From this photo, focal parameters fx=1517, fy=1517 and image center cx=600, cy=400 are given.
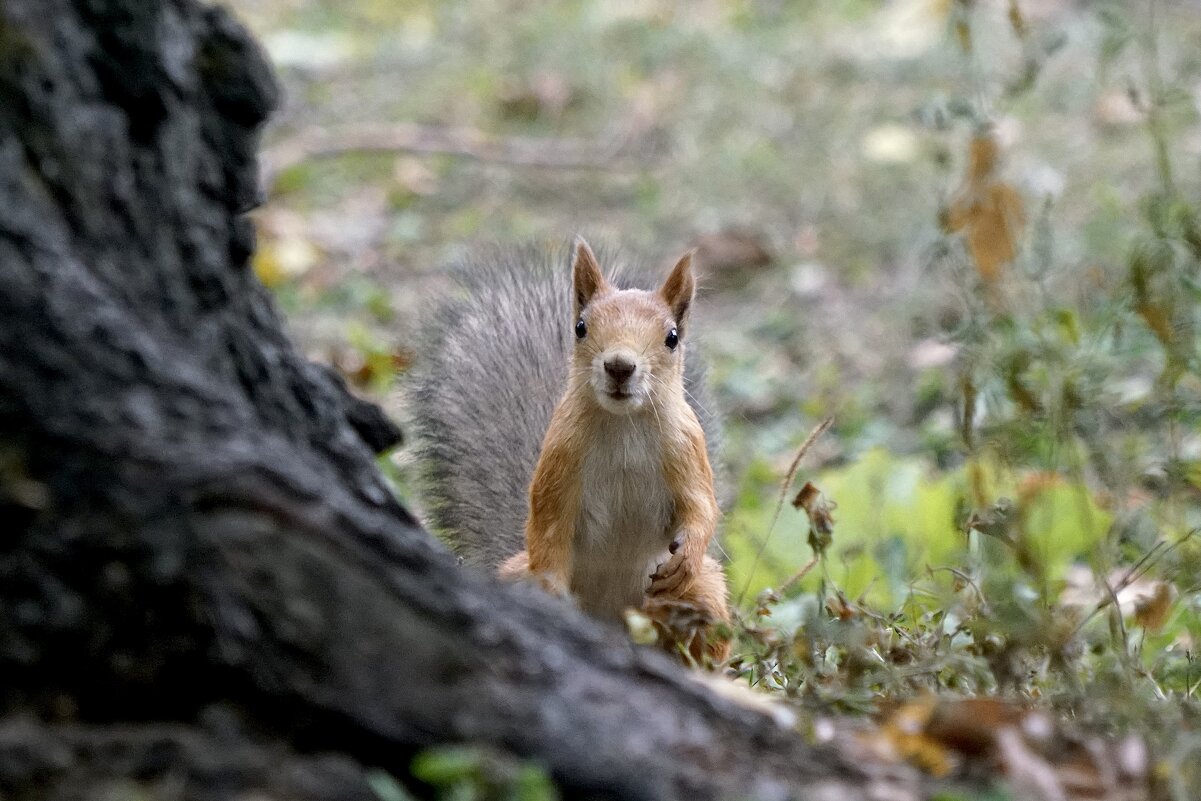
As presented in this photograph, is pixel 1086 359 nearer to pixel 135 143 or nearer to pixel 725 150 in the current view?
pixel 135 143

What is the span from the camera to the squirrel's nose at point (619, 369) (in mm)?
2539

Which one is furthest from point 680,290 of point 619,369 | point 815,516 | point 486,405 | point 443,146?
point 443,146

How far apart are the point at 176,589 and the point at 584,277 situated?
1.64 m

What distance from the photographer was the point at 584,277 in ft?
9.37

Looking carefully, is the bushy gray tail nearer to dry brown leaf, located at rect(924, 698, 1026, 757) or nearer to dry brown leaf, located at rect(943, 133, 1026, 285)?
dry brown leaf, located at rect(943, 133, 1026, 285)

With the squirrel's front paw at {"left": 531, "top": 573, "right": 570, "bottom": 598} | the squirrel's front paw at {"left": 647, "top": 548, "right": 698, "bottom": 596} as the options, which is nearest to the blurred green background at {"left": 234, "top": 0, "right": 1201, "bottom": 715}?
the squirrel's front paw at {"left": 647, "top": 548, "right": 698, "bottom": 596}

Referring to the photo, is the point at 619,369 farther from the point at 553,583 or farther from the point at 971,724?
the point at 971,724

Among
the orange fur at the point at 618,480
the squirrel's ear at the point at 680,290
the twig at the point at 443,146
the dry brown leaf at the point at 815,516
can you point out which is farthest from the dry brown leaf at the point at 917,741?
the twig at the point at 443,146

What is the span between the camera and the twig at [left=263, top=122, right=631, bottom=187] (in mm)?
6320

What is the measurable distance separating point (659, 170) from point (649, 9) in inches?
72.4

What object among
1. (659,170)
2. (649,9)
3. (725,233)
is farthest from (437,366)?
(649,9)

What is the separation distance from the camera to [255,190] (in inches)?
63.6

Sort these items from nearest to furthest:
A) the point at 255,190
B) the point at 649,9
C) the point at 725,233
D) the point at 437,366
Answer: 1. the point at 255,190
2. the point at 437,366
3. the point at 725,233
4. the point at 649,9

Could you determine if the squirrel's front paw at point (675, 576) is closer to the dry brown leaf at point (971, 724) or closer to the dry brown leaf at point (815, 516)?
the dry brown leaf at point (815, 516)
